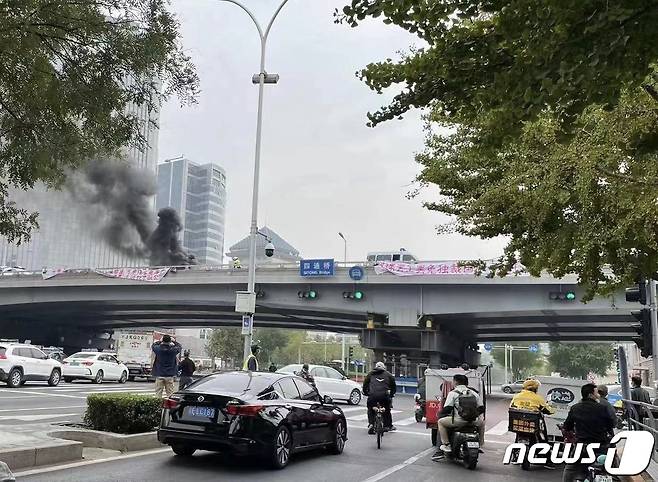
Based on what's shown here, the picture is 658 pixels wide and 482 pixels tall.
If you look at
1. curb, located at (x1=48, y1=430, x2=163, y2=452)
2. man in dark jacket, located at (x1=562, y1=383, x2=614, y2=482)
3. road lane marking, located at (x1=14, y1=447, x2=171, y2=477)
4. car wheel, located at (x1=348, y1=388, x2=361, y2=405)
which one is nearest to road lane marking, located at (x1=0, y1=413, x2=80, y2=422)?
curb, located at (x1=48, y1=430, x2=163, y2=452)

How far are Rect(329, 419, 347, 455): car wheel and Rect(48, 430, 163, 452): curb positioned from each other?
3238mm

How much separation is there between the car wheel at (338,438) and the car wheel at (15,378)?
1642cm

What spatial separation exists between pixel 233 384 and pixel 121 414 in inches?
87.6

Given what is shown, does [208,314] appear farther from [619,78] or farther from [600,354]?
[600,354]

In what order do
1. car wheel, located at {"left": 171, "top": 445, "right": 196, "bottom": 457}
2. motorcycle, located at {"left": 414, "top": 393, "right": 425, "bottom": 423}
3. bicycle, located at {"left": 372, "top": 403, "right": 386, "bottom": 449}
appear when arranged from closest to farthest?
car wheel, located at {"left": 171, "top": 445, "right": 196, "bottom": 457} < bicycle, located at {"left": 372, "top": 403, "right": 386, "bottom": 449} < motorcycle, located at {"left": 414, "top": 393, "right": 425, "bottom": 423}

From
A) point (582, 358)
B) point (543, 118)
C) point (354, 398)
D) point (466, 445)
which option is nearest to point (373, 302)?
point (354, 398)

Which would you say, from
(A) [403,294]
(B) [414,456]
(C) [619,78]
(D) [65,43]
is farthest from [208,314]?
(C) [619,78]

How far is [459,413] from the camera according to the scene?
404 inches

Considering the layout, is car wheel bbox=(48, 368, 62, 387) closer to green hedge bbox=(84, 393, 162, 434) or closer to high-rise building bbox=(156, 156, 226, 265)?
green hedge bbox=(84, 393, 162, 434)

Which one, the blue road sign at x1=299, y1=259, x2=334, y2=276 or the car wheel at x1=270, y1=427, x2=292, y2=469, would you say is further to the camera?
the blue road sign at x1=299, y1=259, x2=334, y2=276

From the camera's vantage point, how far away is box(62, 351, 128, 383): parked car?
2905 centimetres

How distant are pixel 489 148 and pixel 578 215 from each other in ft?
19.1

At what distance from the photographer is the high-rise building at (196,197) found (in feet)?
152

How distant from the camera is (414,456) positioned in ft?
36.7
